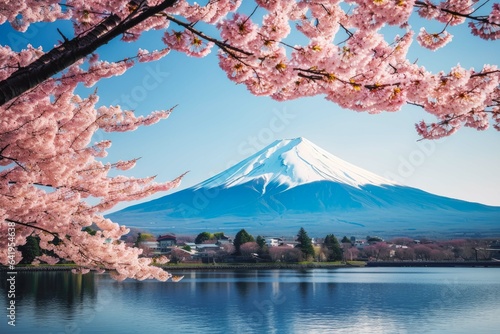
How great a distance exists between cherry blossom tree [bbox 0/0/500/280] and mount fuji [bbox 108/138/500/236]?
106 meters

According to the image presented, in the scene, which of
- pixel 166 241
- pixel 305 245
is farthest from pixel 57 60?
pixel 166 241

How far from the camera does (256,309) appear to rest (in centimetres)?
2447

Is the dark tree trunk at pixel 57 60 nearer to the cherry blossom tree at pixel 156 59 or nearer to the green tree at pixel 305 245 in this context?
the cherry blossom tree at pixel 156 59

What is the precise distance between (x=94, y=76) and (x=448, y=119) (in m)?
3.10

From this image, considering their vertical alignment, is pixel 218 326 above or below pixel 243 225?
below

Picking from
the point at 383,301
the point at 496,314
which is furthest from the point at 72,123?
the point at 383,301

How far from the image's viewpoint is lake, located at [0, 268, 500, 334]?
64.1 feet

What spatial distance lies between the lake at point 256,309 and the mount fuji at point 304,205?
78.9 metres

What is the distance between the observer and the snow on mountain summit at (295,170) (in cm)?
15900

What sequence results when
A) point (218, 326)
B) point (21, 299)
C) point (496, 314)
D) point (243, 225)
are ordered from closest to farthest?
point (218, 326) < point (496, 314) < point (21, 299) < point (243, 225)

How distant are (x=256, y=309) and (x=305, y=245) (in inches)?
1272

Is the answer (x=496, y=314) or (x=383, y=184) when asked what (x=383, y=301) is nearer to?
(x=496, y=314)

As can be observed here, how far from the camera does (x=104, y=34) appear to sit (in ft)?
8.13

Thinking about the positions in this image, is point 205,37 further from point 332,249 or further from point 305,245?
point 332,249
